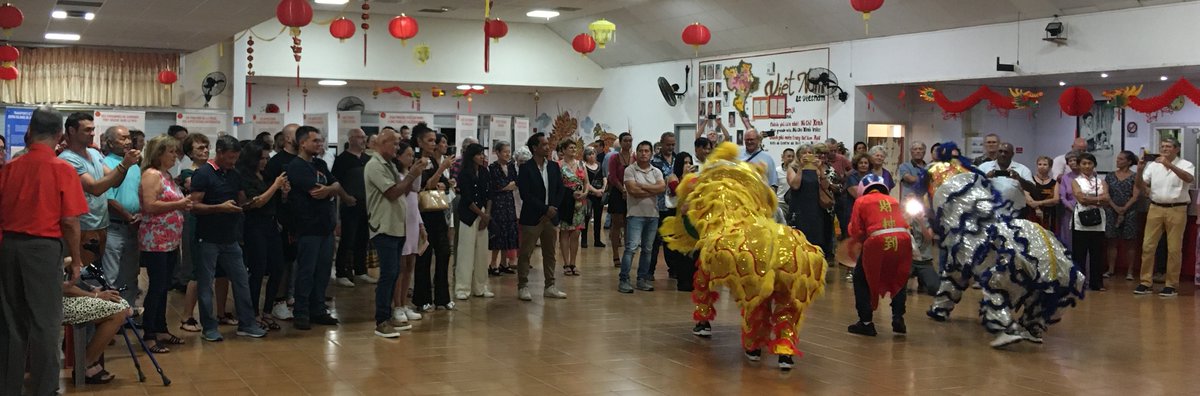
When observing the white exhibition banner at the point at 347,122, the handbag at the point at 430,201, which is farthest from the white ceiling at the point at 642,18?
the handbag at the point at 430,201

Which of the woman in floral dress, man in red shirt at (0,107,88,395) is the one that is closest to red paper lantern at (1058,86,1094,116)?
the woman in floral dress

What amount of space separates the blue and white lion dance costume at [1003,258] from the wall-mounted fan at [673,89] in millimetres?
12316

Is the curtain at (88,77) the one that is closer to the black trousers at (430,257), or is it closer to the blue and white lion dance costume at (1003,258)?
the black trousers at (430,257)

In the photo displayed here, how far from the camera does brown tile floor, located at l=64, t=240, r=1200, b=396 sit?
20.0 feet

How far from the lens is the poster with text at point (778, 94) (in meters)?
17.0

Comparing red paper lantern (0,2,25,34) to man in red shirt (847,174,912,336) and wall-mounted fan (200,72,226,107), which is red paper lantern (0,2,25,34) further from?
man in red shirt (847,174,912,336)

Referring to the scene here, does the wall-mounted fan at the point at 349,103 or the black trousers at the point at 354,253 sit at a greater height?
the wall-mounted fan at the point at 349,103

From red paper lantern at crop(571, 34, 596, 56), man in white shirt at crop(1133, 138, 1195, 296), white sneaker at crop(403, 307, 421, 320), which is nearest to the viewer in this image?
white sneaker at crop(403, 307, 421, 320)

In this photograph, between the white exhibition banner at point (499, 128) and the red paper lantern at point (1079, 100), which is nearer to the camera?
the red paper lantern at point (1079, 100)

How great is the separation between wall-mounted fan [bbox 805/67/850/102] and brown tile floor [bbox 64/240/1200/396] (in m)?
7.88

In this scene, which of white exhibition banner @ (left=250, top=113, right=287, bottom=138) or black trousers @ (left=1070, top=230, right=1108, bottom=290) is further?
white exhibition banner @ (left=250, top=113, right=287, bottom=138)

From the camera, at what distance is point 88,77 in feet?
50.3

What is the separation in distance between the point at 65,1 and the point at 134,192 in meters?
4.91

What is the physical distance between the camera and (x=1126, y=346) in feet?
25.0
